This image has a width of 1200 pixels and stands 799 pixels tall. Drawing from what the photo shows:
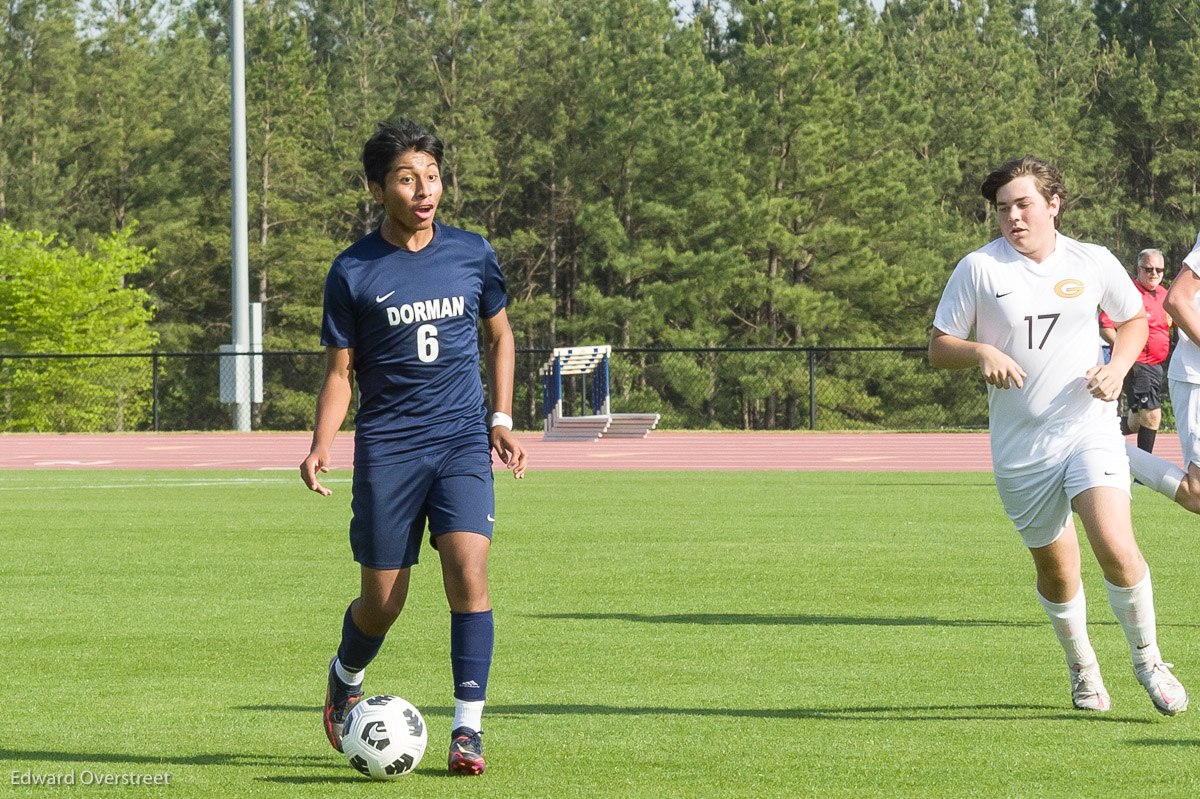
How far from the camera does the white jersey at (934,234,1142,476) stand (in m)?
6.27

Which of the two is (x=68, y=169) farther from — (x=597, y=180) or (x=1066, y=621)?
(x=1066, y=621)

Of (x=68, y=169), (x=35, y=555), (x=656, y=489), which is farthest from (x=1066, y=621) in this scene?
(x=68, y=169)

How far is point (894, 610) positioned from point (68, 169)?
53.8 m

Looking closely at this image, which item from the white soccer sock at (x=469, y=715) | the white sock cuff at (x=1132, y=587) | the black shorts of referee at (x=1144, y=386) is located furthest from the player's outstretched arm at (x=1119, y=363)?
the black shorts of referee at (x=1144, y=386)

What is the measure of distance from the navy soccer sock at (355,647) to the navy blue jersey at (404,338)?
0.58m

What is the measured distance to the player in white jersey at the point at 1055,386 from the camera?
622 cm

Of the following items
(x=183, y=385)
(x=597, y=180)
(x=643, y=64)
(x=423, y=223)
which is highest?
(x=643, y=64)

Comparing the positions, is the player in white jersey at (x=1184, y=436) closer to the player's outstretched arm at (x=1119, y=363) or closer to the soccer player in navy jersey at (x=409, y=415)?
the player's outstretched arm at (x=1119, y=363)

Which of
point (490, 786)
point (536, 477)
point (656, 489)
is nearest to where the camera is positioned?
point (490, 786)

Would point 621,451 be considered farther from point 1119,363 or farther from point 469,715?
point 469,715

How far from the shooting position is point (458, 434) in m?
5.75

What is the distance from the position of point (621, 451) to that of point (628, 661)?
2026cm

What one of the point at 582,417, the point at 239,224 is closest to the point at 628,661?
the point at 582,417

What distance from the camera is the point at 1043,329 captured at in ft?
20.6
